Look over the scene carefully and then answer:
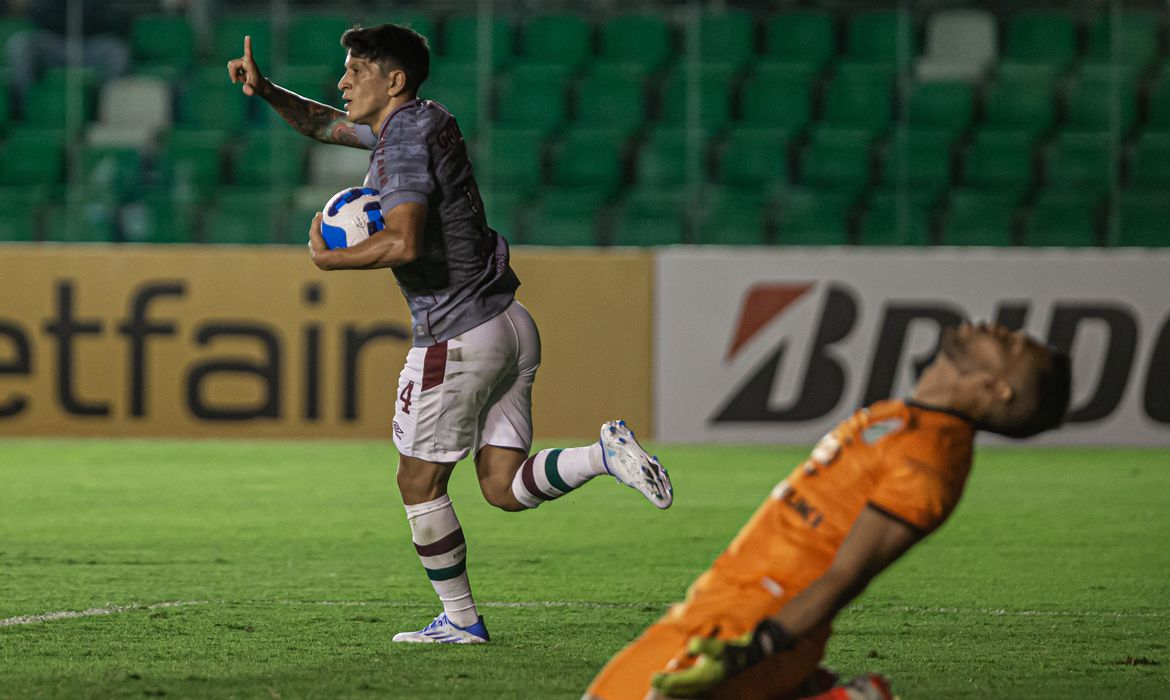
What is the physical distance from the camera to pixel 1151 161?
13367mm

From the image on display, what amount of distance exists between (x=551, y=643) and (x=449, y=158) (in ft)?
5.05

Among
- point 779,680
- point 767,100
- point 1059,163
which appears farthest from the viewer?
point 767,100

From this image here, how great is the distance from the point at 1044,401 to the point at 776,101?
39.2ft

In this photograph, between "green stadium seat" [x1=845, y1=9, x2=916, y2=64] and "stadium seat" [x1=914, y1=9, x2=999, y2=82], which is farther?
"green stadium seat" [x1=845, y1=9, x2=916, y2=64]

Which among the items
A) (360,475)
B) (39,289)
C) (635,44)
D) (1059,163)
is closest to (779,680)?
(360,475)

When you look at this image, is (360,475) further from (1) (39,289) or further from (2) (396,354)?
(1) (39,289)

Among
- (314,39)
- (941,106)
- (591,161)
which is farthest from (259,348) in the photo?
(941,106)

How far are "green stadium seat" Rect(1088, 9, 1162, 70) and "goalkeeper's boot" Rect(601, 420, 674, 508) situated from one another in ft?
32.2

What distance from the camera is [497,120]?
48.2 ft

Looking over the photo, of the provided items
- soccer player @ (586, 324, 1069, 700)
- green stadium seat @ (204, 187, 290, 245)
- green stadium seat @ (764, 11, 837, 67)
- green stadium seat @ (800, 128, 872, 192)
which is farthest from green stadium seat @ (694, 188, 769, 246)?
soccer player @ (586, 324, 1069, 700)

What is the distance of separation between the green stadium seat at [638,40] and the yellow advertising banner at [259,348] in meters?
3.28

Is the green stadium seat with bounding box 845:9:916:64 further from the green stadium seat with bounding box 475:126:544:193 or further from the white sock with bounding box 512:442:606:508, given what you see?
the white sock with bounding box 512:442:606:508

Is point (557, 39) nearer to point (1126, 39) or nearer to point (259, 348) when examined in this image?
point (259, 348)

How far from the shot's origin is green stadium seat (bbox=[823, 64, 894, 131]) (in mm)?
14430
